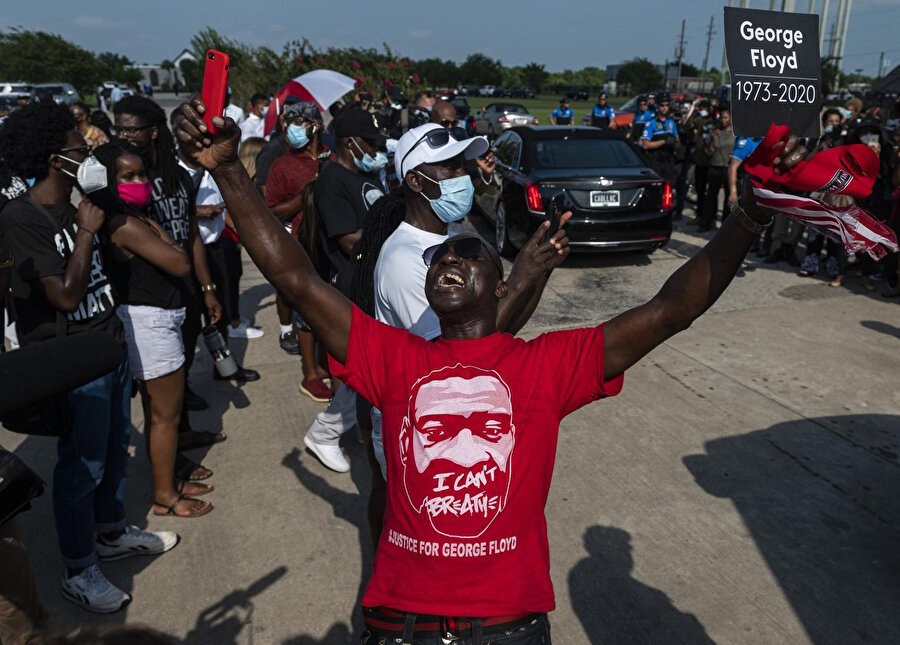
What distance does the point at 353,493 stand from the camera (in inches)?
163

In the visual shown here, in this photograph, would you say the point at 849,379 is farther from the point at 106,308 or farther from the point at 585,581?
the point at 106,308

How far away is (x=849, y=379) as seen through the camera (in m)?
5.57

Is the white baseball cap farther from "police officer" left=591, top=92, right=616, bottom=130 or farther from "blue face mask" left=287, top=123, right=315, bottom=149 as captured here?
"police officer" left=591, top=92, right=616, bottom=130

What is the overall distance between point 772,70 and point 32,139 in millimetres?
3931

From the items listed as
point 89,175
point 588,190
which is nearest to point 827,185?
point 89,175

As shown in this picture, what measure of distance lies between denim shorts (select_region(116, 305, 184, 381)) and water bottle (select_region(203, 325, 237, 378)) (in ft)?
6.44

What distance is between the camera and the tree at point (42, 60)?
5319 cm

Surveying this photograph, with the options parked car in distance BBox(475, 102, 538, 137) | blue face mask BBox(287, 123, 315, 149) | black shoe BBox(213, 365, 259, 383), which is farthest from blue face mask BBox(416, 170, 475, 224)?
parked car in distance BBox(475, 102, 538, 137)

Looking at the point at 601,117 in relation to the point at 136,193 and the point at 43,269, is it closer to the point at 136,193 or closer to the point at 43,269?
the point at 136,193

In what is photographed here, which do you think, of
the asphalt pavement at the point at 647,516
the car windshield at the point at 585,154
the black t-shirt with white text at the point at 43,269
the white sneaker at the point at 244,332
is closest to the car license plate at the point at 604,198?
the car windshield at the point at 585,154

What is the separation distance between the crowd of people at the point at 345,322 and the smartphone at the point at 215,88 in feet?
0.14

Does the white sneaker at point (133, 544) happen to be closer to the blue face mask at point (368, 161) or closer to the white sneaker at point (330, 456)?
the white sneaker at point (330, 456)

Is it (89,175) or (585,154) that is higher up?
(89,175)

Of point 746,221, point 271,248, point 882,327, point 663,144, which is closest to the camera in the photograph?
point 746,221
